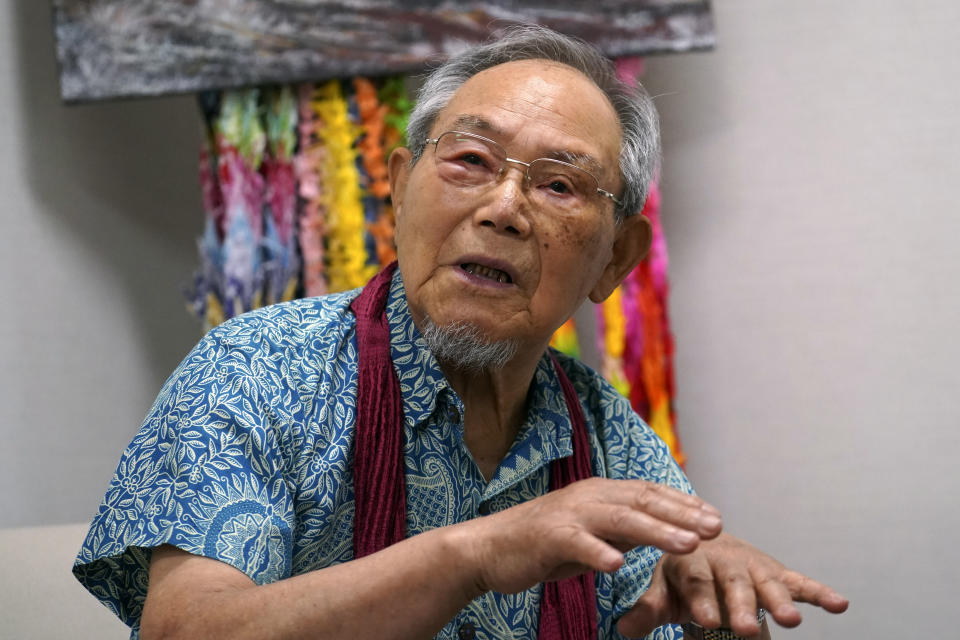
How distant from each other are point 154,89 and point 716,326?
1385 mm

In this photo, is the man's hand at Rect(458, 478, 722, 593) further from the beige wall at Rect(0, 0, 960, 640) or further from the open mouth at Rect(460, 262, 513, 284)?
the beige wall at Rect(0, 0, 960, 640)

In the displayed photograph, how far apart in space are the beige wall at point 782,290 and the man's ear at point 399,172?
3.49 feet

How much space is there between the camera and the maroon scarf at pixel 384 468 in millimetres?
1174

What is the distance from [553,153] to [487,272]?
7.2 inches

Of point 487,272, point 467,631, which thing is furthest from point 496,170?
point 467,631

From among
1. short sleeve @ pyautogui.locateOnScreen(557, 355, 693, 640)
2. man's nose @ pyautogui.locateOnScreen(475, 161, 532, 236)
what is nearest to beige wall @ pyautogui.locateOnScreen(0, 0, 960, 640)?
short sleeve @ pyautogui.locateOnScreen(557, 355, 693, 640)

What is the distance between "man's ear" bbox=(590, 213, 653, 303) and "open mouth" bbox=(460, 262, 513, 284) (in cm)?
24

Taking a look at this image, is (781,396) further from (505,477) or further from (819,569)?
(505,477)

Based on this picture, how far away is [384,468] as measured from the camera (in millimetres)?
1188

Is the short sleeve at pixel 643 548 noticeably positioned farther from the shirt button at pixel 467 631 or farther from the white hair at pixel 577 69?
the white hair at pixel 577 69

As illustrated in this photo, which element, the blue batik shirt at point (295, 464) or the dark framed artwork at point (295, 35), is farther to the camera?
the dark framed artwork at point (295, 35)

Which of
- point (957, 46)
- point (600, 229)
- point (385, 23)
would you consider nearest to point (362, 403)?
point (600, 229)

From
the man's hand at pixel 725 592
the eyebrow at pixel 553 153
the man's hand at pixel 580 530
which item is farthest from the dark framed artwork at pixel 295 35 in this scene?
the man's hand at pixel 580 530

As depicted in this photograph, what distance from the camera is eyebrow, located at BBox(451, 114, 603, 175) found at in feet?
4.22
